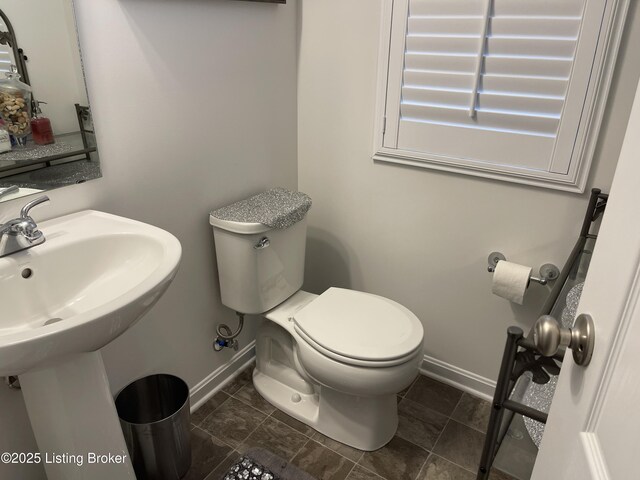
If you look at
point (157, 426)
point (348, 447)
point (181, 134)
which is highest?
point (181, 134)

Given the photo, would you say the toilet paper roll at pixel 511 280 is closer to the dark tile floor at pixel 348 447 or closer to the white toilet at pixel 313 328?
the white toilet at pixel 313 328

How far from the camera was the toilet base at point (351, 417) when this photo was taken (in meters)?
1.68

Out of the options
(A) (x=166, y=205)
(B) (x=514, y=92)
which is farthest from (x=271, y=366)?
(B) (x=514, y=92)

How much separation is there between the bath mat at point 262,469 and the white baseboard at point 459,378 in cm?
74

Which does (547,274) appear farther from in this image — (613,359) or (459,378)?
(613,359)

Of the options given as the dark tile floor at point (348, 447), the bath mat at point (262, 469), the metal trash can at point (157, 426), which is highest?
the metal trash can at point (157, 426)

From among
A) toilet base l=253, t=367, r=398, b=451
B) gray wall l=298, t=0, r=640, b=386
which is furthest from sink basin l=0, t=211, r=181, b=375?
gray wall l=298, t=0, r=640, b=386

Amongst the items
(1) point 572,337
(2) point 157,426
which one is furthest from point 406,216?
(1) point 572,337

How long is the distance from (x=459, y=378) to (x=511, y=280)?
23.1 inches

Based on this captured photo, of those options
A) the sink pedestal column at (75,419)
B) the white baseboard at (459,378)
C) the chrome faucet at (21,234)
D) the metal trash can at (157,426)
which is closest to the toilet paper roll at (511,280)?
the white baseboard at (459,378)

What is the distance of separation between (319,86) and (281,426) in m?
1.33

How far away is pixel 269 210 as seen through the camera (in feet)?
5.56

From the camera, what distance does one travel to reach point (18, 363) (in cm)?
83

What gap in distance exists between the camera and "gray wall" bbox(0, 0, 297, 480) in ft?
4.30
